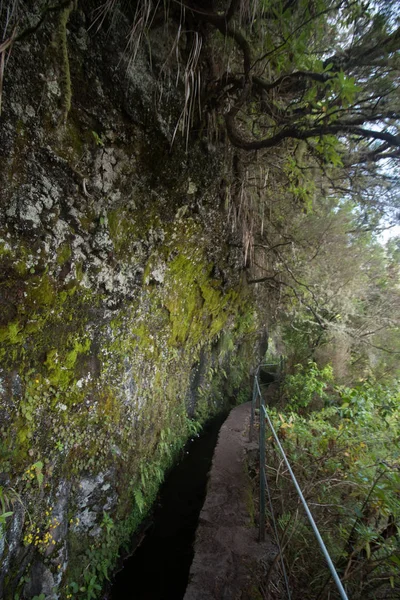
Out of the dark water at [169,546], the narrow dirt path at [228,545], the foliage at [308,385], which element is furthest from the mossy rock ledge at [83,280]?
the foliage at [308,385]

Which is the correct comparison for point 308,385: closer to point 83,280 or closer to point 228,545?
point 228,545

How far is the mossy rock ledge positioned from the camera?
85.1 inches

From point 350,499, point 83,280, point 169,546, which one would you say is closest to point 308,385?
point 350,499

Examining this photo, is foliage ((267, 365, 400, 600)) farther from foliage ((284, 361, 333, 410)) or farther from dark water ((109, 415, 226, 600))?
foliage ((284, 361, 333, 410))

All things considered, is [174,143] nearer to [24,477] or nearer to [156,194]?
[156,194]

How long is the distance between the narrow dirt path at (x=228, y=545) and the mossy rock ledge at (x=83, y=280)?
0.89m

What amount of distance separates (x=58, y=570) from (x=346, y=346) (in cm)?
738

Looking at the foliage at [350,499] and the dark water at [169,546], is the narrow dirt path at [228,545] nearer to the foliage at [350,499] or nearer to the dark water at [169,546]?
the foliage at [350,499]

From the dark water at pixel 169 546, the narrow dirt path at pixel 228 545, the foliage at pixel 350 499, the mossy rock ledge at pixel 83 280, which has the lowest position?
the dark water at pixel 169 546

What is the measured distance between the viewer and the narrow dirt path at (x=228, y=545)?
8.04 ft

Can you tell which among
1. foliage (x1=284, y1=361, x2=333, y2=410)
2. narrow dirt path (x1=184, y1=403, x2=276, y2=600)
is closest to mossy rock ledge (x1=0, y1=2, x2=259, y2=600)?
narrow dirt path (x1=184, y1=403, x2=276, y2=600)

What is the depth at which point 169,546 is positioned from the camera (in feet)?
12.2

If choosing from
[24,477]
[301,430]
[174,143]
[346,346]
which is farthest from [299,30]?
[346,346]

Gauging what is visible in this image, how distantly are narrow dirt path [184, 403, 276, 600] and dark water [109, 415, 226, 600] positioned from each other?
0.56 metres
